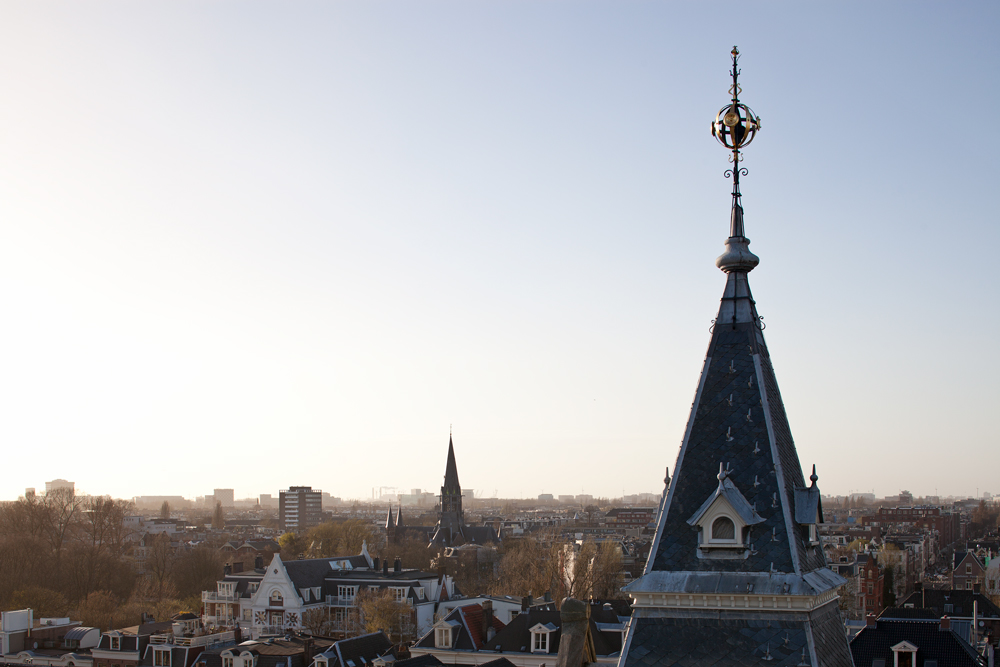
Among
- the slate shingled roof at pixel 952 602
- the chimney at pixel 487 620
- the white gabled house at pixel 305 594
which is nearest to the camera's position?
the chimney at pixel 487 620

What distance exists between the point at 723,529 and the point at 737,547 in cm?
32

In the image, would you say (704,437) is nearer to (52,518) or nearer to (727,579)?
(727,579)

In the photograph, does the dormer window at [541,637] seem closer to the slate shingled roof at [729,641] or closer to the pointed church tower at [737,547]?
the pointed church tower at [737,547]

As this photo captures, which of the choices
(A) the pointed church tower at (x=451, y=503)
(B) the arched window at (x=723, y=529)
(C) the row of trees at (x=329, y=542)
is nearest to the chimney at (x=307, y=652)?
(B) the arched window at (x=723, y=529)

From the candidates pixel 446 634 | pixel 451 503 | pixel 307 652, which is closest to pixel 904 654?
pixel 446 634

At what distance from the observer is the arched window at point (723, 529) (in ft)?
43.7

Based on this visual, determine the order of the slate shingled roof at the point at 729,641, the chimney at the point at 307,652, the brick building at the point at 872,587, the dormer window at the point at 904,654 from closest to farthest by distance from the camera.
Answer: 1. the slate shingled roof at the point at 729,641
2. the dormer window at the point at 904,654
3. the chimney at the point at 307,652
4. the brick building at the point at 872,587

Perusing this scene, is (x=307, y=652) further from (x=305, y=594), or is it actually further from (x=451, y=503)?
(x=451, y=503)

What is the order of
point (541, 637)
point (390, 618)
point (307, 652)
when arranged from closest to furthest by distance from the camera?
point (541, 637), point (307, 652), point (390, 618)

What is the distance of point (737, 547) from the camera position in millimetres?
13203

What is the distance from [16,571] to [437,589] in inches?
1829

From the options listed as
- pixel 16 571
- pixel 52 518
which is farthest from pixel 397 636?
pixel 52 518

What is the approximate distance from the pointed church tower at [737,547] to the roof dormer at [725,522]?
0.01 m

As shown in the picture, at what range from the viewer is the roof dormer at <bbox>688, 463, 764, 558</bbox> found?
1318 cm
